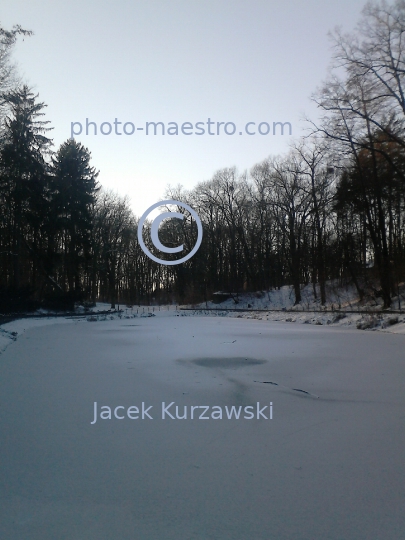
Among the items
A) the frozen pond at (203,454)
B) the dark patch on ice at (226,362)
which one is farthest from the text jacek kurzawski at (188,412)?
the dark patch on ice at (226,362)

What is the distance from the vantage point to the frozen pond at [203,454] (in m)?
2.71

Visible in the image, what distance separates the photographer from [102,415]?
183 inches

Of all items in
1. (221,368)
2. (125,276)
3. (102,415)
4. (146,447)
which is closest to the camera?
(146,447)

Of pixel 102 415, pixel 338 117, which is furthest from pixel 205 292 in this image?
pixel 102 415

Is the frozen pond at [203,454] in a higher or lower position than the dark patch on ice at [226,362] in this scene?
lower

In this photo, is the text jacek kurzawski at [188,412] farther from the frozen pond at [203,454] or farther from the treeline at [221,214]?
the treeline at [221,214]

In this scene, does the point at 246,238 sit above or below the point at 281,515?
above

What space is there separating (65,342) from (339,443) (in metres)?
8.88

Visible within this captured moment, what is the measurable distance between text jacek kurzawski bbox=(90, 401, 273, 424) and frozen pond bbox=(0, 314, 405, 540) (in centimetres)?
2

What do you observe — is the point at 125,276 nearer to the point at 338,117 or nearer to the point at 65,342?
the point at 65,342

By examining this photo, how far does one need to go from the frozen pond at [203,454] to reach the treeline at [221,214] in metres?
9.03

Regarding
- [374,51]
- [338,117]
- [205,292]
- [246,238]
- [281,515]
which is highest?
[374,51]

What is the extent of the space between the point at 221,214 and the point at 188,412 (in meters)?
26.7

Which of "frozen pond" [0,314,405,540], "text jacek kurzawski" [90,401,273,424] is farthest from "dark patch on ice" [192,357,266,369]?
"text jacek kurzawski" [90,401,273,424]
